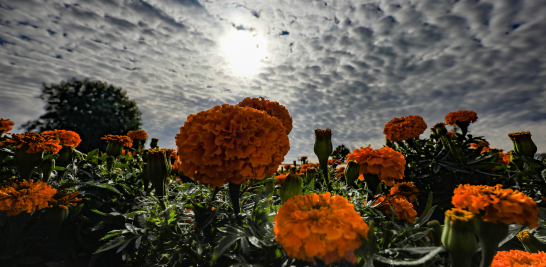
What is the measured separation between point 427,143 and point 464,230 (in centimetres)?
284

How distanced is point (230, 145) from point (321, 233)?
1.79ft

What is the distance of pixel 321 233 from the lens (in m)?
0.68

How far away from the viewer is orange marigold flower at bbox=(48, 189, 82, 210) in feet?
4.27

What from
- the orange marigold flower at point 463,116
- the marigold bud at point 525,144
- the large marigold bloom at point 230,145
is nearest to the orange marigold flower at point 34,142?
the large marigold bloom at point 230,145

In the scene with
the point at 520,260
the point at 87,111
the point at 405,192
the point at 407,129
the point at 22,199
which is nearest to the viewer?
the point at 520,260

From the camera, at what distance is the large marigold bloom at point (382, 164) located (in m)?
1.47

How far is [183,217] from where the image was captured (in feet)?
3.59

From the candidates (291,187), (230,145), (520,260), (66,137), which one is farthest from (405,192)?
(66,137)

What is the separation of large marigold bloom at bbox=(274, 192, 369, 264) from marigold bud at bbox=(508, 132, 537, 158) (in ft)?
8.36

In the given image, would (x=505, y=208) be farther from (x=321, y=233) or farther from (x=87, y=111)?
(x=87, y=111)

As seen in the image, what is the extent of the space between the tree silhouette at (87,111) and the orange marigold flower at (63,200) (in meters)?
18.2

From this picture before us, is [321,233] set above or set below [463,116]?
below

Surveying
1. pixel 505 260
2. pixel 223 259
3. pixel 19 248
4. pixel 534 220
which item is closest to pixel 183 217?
pixel 223 259

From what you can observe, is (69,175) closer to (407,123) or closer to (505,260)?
(505,260)
